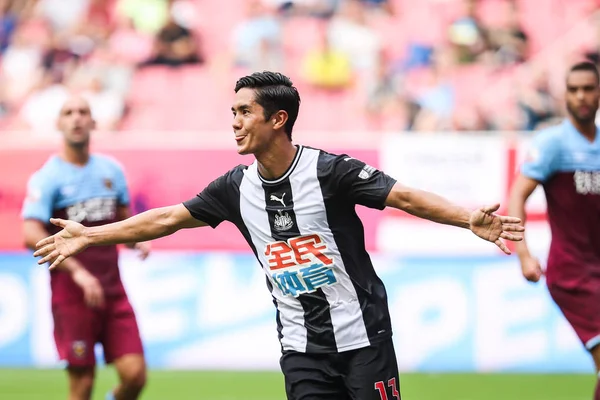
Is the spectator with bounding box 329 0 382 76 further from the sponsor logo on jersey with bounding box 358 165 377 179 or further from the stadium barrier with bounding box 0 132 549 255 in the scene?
the sponsor logo on jersey with bounding box 358 165 377 179

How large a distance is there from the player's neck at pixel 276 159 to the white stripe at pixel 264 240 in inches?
3.4

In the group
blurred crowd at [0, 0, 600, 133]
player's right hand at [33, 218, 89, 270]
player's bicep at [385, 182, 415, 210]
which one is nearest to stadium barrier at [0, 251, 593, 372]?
blurred crowd at [0, 0, 600, 133]

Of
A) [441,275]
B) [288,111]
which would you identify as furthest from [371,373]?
[441,275]

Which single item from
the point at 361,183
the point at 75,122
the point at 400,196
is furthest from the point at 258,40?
the point at 400,196

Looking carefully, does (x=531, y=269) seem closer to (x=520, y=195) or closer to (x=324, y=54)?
(x=520, y=195)

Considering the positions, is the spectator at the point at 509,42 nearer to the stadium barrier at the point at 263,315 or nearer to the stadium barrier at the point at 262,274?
the stadium barrier at the point at 262,274

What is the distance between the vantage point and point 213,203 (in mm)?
5668

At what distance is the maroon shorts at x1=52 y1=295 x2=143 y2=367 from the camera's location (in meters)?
7.56

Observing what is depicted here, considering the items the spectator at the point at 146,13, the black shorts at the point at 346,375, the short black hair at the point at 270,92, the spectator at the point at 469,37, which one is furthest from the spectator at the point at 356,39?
the black shorts at the point at 346,375

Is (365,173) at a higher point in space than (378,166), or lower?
lower

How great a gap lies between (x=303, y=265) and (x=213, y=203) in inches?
25.4

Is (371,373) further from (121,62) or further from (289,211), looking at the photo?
(121,62)

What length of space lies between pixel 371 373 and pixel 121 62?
37.1 ft

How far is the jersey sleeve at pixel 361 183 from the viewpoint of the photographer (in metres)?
5.28
